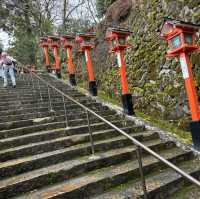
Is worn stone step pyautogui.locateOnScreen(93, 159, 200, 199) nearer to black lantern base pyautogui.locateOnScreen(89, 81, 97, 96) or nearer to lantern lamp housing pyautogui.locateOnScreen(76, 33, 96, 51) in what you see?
black lantern base pyautogui.locateOnScreen(89, 81, 97, 96)

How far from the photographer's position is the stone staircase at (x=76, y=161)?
13.4 ft

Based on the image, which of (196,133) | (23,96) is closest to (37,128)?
(23,96)

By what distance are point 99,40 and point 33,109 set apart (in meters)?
6.40

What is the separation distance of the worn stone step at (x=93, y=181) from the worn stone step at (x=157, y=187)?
0.38 ft

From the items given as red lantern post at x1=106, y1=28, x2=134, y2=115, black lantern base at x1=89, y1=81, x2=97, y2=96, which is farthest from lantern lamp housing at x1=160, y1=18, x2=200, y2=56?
black lantern base at x1=89, y1=81, x2=97, y2=96

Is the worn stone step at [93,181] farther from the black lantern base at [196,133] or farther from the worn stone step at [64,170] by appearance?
the black lantern base at [196,133]

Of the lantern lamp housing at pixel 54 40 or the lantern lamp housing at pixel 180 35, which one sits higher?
→ the lantern lamp housing at pixel 54 40

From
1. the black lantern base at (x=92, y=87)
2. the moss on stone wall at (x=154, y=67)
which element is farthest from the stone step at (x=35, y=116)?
the moss on stone wall at (x=154, y=67)

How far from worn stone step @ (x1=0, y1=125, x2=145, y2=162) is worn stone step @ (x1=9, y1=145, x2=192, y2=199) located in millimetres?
903

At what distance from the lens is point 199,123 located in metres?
5.56

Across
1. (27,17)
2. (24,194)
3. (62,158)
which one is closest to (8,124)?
(62,158)

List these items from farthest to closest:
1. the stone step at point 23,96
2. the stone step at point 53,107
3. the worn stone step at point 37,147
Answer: the stone step at point 23,96 < the stone step at point 53,107 < the worn stone step at point 37,147

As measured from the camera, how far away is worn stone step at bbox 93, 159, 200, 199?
4.07 meters

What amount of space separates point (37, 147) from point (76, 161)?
2.50 ft
